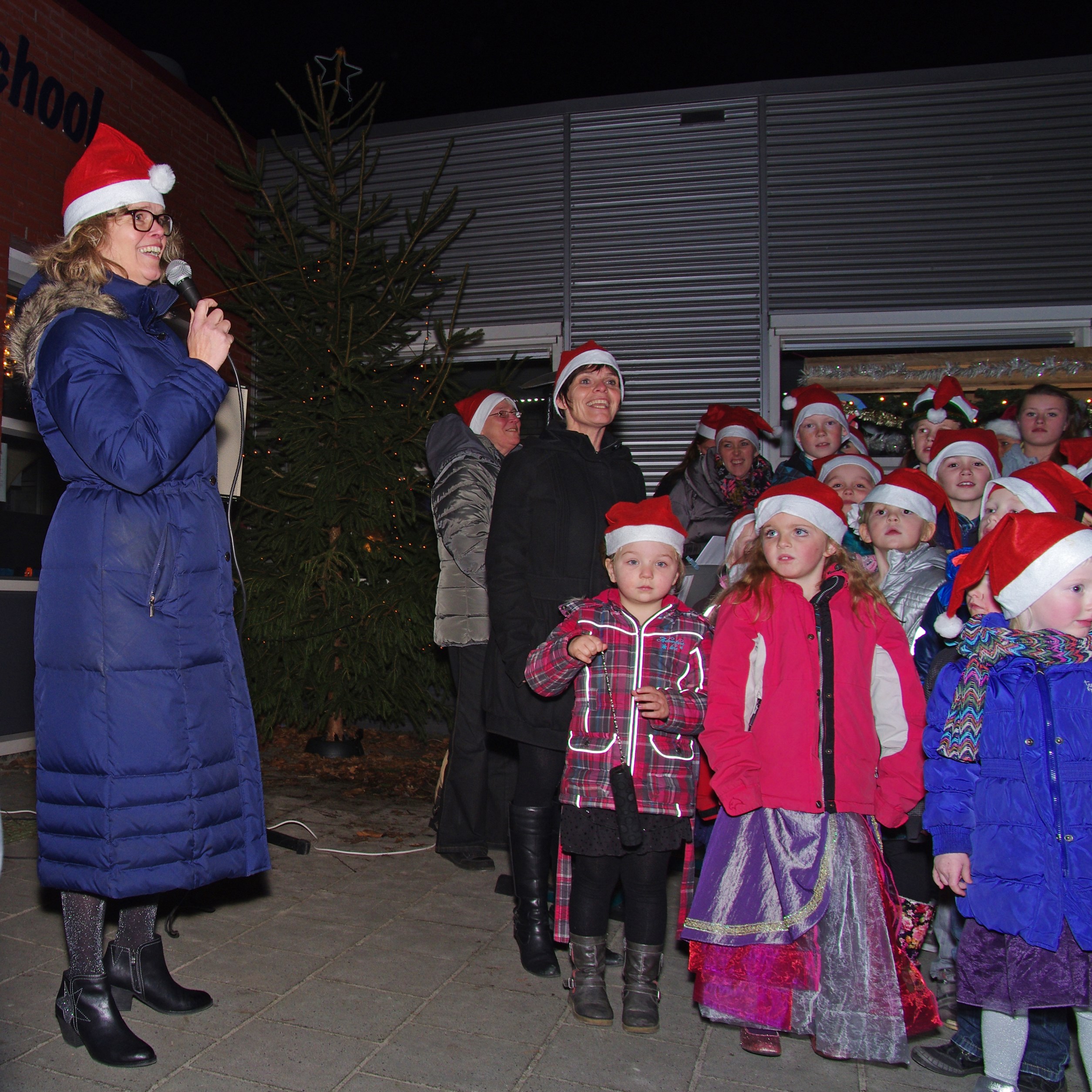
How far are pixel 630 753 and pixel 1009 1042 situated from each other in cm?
122

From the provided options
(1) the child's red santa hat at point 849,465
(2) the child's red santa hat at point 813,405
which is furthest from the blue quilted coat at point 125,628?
(2) the child's red santa hat at point 813,405

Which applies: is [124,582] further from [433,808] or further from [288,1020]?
[433,808]

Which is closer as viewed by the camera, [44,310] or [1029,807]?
[1029,807]

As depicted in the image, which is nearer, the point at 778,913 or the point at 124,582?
→ the point at 124,582

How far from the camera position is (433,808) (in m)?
4.94

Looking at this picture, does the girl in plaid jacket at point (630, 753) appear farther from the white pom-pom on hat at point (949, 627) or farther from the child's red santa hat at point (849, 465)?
the child's red santa hat at point (849, 465)

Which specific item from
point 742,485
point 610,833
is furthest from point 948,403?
point 610,833

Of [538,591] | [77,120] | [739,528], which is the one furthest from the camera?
[77,120]

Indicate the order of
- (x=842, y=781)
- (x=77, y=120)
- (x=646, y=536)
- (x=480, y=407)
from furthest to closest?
(x=77, y=120)
(x=480, y=407)
(x=646, y=536)
(x=842, y=781)

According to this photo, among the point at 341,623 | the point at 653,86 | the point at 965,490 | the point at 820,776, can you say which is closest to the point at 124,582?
the point at 820,776

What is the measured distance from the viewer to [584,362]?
3.62 metres

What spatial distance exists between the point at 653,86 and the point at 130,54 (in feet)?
32.9

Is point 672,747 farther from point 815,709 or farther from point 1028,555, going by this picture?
point 1028,555

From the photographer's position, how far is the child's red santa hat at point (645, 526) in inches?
124
